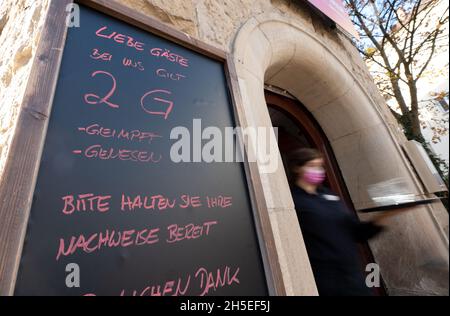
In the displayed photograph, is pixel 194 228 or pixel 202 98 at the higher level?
pixel 202 98

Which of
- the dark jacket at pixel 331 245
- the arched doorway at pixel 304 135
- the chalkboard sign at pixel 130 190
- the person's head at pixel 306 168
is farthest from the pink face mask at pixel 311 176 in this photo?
the arched doorway at pixel 304 135

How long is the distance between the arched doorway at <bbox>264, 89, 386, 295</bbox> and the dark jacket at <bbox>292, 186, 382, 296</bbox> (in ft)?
4.55

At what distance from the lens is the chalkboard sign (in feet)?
2.25

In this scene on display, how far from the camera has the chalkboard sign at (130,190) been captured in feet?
2.25

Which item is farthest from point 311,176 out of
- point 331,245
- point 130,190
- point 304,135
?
point 304,135

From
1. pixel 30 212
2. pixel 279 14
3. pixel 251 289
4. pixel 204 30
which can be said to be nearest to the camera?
pixel 30 212

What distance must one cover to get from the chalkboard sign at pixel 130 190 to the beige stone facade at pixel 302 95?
20cm

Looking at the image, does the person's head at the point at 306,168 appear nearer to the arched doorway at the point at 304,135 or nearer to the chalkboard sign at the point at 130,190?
the chalkboard sign at the point at 130,190

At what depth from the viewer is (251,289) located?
943 millimetres

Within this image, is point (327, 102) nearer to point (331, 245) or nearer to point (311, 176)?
point (311, 176)

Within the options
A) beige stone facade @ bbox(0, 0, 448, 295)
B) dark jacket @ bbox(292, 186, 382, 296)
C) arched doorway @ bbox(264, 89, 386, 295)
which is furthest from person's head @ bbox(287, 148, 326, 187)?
arched doorway @ bbox(264, 89, 386, 295)
